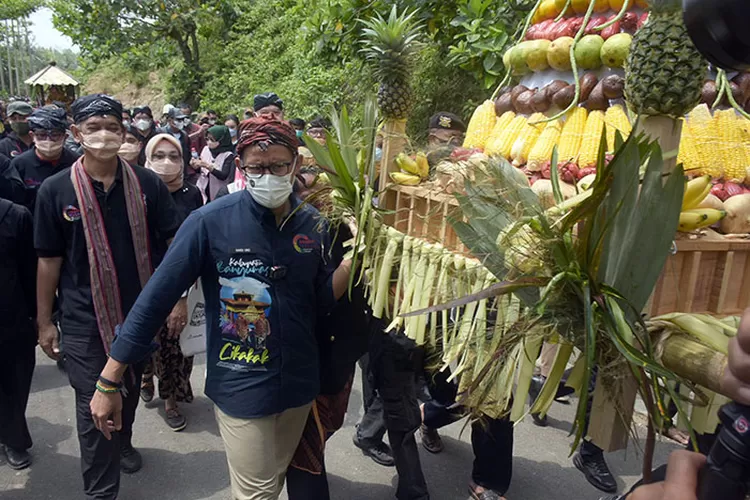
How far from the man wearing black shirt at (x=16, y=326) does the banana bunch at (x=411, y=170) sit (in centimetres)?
206

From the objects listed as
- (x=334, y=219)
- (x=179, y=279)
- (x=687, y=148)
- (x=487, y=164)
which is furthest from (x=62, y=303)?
(x=687, y=148)

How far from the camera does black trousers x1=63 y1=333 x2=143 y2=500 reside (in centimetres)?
267

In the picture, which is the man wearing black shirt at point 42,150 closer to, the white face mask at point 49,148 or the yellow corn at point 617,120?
the white face mask at point 49,148

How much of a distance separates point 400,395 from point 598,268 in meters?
1.77

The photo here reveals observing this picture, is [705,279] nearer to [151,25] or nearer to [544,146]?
[544,146]

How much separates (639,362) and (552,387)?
Result: 352mm

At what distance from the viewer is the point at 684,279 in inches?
70.4

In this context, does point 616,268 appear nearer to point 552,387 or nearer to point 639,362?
point 639,362

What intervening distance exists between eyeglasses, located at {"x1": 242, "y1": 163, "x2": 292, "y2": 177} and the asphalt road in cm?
165

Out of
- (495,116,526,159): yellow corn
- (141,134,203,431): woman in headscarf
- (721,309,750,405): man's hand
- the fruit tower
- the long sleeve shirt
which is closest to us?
(721,309,750,405): man's hand

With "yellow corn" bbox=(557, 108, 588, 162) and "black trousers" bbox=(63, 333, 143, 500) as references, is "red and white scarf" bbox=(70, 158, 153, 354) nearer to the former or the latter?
"black trousers" bbox=(63, 333, 143, 500)

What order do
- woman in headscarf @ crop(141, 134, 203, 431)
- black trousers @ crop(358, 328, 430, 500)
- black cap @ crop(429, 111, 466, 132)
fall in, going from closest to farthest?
black trousers @ crop(358, 328, 430, 500), woman in headscarf @ crop(141, 134, 203, 431), black cap @ crop(429, 111, 466, 132)

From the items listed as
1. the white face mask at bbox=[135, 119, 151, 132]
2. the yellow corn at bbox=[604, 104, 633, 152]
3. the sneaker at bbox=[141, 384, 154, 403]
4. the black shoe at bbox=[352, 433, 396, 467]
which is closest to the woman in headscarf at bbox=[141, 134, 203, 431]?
the sneaker at bbox=[141, 384, 154, 403]

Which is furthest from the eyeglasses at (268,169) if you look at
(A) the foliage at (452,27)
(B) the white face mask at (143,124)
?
(B) the white face mask at (143,124)
